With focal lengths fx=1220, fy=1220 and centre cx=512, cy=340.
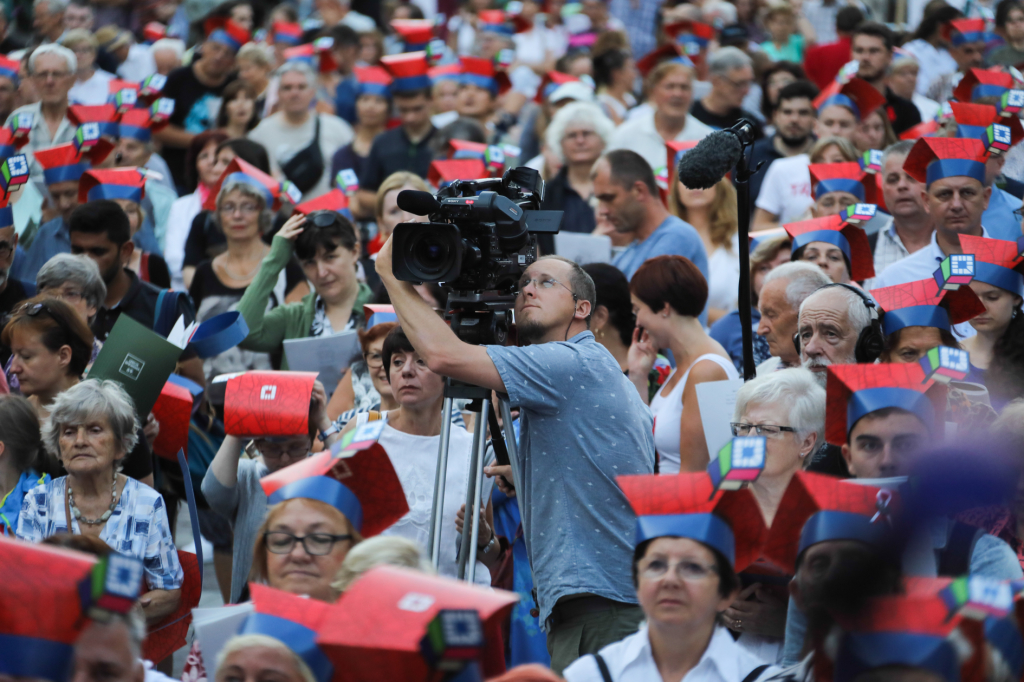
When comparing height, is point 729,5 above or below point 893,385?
above

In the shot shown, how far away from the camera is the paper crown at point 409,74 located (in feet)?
27.6

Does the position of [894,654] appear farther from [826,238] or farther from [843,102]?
[843,102]

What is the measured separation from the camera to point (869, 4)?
12633mm

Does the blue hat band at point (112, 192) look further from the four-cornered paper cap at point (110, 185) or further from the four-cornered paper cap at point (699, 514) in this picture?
the four-cornered paper cap at point (699, 514)

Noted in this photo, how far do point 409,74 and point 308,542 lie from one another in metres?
5.81

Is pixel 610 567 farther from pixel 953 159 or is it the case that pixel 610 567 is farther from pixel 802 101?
pixel 802 101

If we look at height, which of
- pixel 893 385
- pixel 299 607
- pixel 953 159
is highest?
pixel 953 159

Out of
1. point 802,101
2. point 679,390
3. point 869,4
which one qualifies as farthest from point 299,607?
point 869,4

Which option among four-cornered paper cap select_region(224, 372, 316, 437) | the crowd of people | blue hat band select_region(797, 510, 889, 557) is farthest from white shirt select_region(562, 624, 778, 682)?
four-cornered paper cap select_region(224, 372, 316, 437)

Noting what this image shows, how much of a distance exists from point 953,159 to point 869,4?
7992mm

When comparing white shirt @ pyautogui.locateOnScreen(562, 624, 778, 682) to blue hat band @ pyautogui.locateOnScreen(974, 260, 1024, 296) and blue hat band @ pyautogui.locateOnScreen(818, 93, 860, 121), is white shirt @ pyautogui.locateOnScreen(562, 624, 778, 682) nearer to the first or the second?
blue hat band @ pyautogui.locateOnScreen(974, 260, 1024, 296)

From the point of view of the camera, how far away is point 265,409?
399 cm

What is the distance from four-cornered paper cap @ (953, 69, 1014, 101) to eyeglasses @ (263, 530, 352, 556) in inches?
188

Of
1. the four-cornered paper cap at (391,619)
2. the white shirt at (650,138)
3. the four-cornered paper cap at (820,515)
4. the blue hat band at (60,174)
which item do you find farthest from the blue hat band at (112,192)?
the four-cornered paper cap at (820,515)
